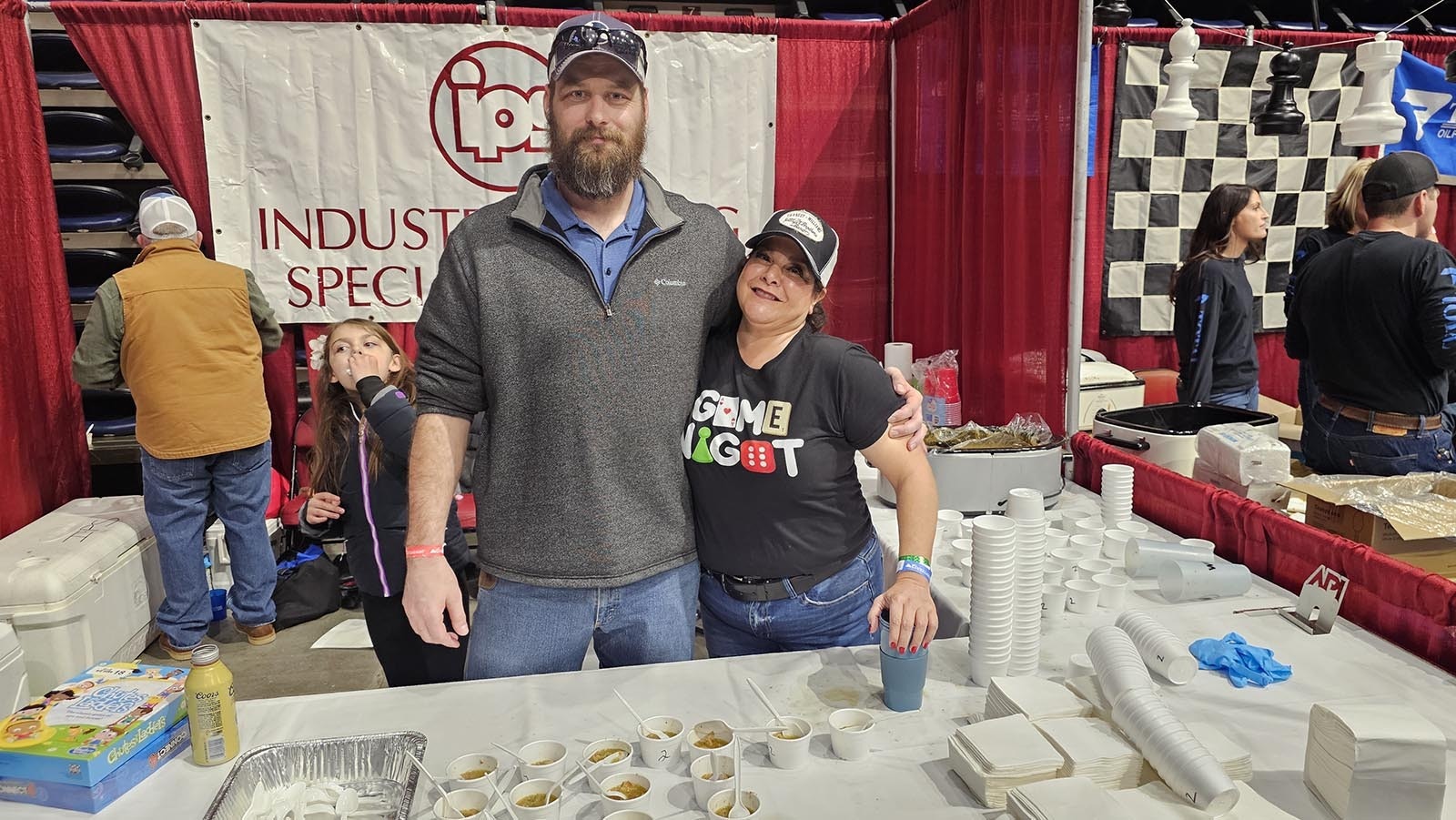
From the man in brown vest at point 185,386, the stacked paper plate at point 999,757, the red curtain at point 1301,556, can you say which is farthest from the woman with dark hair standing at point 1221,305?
the man in brown vest at point 185,386

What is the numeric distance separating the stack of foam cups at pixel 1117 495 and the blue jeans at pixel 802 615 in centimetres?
94

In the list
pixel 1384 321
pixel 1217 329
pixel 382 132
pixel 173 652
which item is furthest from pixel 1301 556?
pixel 382 132

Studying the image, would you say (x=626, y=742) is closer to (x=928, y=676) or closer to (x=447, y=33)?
(x=928, y=676)

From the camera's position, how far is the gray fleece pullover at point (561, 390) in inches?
65.5

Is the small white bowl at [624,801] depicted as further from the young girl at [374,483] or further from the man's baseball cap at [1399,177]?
the man's baseball cap at [1399,177]

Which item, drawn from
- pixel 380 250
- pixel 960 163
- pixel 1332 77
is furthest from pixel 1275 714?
pixel 1332 77

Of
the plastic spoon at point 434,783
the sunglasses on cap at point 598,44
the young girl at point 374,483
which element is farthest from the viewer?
the young girl at point 374,483

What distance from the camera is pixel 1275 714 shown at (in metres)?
1.52

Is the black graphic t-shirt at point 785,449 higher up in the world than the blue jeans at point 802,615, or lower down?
higher up

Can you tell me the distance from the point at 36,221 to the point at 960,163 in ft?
12.1

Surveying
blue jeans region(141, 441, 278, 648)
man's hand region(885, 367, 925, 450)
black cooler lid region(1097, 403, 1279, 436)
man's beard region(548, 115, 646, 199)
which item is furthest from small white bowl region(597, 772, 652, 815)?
blue jeans region(141, 441, 278, 648)

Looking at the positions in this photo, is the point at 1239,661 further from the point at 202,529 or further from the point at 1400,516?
the point at 202,529

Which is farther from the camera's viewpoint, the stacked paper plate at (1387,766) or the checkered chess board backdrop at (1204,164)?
the checkered chess board backdrop at (1204,164)

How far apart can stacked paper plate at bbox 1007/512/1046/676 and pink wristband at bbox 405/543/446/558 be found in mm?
1049
